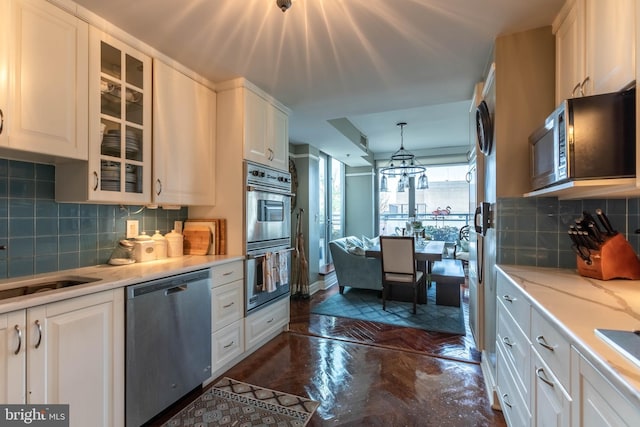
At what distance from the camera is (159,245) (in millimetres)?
2348

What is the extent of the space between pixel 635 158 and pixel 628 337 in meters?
0.74

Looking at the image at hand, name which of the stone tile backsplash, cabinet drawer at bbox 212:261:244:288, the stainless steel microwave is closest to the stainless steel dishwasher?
cabinet drawer at bbox 212:261:244:288

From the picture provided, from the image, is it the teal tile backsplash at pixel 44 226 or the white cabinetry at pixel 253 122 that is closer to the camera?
the teal tile backsplash at pixel 44 226

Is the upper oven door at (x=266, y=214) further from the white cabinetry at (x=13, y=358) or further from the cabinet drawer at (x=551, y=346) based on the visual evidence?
the cabinet drawer at (x=551, y=346)

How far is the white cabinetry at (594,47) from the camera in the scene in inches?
43.9

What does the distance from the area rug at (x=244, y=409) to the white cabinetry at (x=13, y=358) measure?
82 centimetres

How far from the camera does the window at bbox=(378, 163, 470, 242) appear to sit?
6.49 metres

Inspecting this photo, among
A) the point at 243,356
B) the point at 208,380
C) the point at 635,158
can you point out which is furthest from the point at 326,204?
the point at 635,158

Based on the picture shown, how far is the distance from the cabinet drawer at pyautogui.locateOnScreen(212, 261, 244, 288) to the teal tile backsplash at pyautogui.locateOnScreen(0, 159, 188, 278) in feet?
2.50

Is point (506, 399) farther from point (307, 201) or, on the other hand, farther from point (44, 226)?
point (307, 201)

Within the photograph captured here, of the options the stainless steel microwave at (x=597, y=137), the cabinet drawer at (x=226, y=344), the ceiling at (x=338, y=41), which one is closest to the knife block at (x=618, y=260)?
the stainless steel microwave at (x=597, y=137)

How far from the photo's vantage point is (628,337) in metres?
0.76

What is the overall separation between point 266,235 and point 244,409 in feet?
4.62

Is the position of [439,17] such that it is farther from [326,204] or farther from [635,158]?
[326,204]
